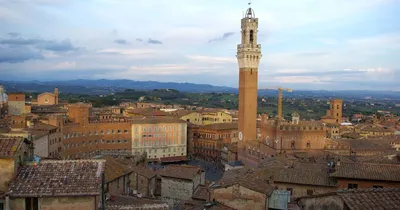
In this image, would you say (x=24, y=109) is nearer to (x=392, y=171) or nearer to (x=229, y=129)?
(x=229, y=129)

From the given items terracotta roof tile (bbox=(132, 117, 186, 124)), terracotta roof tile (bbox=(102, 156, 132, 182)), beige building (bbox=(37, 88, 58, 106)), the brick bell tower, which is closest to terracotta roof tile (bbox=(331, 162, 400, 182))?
terracotta roof tile (bbox=(102, 156, 132, 182))

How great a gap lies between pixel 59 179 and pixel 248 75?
5678 centimetres

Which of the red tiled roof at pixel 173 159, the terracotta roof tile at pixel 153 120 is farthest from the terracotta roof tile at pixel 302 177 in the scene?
the red tiled roof at pixel 173 159

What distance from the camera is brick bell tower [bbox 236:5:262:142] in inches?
2616

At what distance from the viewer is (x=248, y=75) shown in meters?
66.4

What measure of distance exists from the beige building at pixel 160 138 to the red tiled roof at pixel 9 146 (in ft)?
203

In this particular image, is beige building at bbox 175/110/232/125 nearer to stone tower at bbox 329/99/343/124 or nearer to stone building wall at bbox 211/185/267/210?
stone tower at bbox 329/99/343/124

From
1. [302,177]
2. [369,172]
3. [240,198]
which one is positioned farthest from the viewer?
[302,177]

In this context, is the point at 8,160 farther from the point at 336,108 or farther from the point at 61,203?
the point at 336,108

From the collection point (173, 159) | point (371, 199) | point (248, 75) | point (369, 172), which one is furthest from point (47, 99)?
point (371, 199)

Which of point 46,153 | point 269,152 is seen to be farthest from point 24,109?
point 269,152

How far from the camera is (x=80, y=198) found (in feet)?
36.4

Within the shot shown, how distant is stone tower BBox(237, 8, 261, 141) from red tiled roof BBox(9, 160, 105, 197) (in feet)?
182

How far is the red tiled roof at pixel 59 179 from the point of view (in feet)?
35.9
